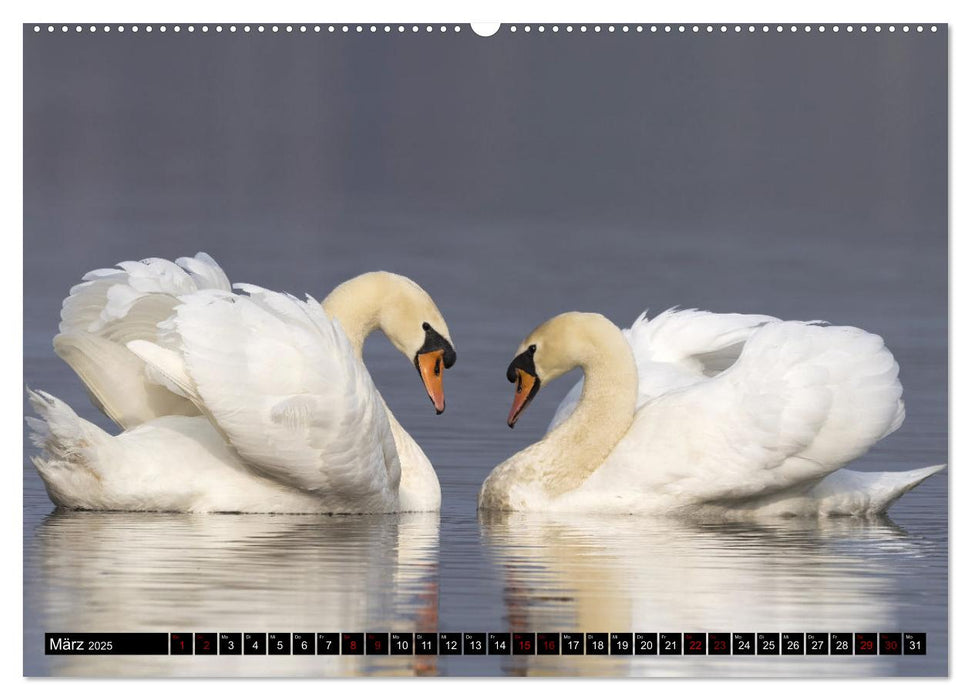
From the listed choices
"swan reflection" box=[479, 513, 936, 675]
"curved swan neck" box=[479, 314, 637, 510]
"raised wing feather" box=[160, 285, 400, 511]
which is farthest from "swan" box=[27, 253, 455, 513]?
"swan reflection" box=[479, 513, 936, 675]

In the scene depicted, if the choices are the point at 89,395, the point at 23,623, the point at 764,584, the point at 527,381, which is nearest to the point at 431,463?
the point at 527,381

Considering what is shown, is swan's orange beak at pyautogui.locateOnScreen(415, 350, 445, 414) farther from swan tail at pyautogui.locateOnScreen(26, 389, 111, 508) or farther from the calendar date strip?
the calendar date strip

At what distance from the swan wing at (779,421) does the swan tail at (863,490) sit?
0.34 meters

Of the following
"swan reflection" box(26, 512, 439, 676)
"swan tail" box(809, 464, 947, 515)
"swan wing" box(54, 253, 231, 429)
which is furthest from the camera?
"swan tail" box(809, 464, 947, 515)

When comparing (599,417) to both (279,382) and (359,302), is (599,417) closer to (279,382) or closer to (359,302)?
(359,302)

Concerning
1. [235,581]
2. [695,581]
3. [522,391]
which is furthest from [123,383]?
[695,581]

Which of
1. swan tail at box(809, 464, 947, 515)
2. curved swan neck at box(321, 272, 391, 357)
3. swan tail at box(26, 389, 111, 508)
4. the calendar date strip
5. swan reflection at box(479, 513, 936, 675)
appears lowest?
the calendar date strip

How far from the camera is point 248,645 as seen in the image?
383 inches

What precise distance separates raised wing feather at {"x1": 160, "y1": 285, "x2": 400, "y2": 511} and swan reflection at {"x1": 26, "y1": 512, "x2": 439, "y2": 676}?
0.35m

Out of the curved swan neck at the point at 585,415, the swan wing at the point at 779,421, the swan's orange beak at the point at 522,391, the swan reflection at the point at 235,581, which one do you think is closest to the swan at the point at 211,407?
the swan reflection at the point at 235,581

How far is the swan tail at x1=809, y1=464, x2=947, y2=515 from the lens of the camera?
1388 cm

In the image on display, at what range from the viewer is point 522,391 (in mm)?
14273

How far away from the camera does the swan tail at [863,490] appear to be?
45.5ft

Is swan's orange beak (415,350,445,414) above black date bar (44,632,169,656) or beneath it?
above
